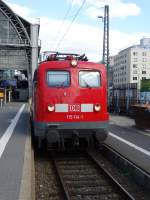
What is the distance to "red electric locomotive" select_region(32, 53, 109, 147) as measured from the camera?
1357 cm

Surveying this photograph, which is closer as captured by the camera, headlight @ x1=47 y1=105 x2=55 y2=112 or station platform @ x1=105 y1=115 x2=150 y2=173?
station platform @ x1=105 y1=115 x2=150 y2=173

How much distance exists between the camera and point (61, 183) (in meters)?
10.8

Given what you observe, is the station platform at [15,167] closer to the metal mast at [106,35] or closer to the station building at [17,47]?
the metal mast at [106,35]

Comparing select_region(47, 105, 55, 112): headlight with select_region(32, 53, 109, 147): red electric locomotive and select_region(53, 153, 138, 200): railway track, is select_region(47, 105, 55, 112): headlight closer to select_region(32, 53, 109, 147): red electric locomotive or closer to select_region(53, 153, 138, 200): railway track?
select_region(32, 53, 109, 147): red electric locomotive

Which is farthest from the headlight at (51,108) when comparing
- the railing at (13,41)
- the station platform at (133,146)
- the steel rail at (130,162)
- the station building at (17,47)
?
the railing at (13,41)

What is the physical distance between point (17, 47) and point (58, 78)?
230ft

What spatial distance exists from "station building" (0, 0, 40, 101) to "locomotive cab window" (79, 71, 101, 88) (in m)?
64.2

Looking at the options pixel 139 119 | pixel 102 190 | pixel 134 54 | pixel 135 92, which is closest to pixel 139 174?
pixel 102 190

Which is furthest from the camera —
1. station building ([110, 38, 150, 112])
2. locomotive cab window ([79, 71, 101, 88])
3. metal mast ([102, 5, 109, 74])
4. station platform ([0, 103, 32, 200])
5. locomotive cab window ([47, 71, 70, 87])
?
station building ([110, 38, 150, 112])

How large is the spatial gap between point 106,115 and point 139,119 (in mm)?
8288

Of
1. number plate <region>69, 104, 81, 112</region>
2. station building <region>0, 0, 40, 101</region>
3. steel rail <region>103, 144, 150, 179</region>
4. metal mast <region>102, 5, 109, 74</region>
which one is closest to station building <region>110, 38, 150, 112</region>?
station building <region>0, 0, 40, 101</region>

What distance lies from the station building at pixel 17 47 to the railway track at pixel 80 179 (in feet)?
211

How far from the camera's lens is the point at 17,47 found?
271 feet

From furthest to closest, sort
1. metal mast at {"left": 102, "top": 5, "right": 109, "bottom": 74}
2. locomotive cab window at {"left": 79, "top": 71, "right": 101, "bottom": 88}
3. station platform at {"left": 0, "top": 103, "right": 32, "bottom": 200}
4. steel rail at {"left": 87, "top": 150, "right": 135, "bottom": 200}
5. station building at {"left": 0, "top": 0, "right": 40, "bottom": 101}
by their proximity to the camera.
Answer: station building at {"left": 0, "top": 0, "right": 40, "bottom": 101}
metal mast at {"left": 102, "top": 5, "right": 109, "bottom": 74}
locomotive cab window at {"left": 79, "top": 71, "right": 101, "bottom": 88}
steel rail at {"left": 87, "top": 150, "right": 135, "bottom": 200}
station platform at {"left": 0, "top": 103, "right": 32, "bottom": 200}
